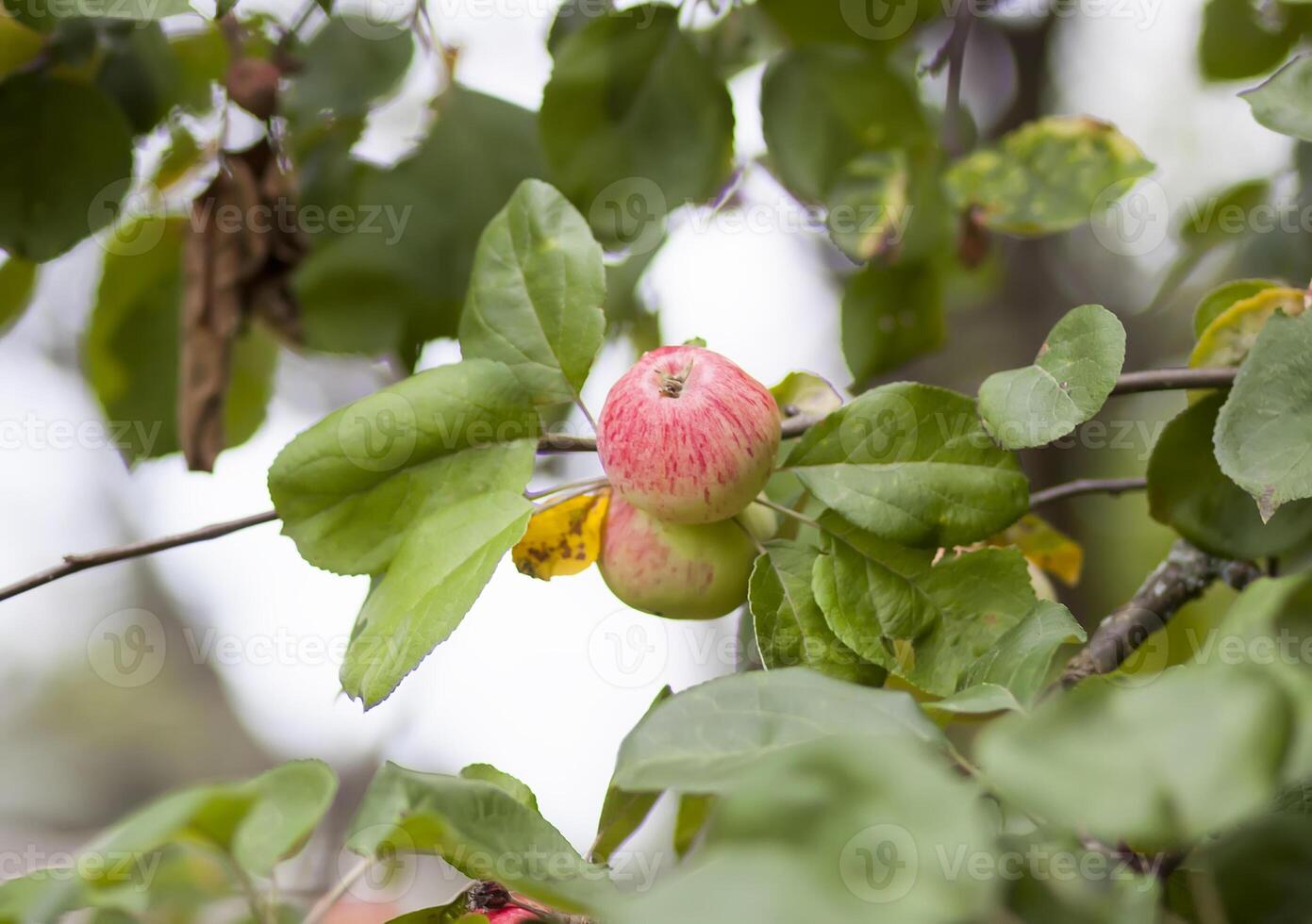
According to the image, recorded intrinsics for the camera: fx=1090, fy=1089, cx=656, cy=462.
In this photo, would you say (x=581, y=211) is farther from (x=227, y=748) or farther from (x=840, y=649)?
(x=227, y=748)

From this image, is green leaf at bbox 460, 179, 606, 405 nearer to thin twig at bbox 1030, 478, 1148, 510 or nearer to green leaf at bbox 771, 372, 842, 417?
green leaf at bbox 771, 372, 842, 417

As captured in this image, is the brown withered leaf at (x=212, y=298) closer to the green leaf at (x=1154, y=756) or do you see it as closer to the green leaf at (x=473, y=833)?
the green leaf at (x=473, y=833)

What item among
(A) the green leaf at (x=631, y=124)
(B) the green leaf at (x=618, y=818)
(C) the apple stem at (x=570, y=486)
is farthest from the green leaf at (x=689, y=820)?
(A) the green leaf at (x=631, y=124)

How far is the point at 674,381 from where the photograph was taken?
20.7 inches

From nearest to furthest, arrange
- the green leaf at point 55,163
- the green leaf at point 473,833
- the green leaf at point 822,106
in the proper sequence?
the green leaf at point 473,833 < the green leaf at point 55,163 < the green leaf at point 822,106

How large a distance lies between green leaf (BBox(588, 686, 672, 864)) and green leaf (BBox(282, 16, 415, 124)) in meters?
0.53

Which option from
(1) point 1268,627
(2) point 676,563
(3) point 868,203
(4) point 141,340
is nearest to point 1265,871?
(1) point 1268,627

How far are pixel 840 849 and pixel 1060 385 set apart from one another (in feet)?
0.88

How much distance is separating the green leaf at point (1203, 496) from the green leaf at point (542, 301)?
0.29 meters

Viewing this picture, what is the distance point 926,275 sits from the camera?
0.89 meters

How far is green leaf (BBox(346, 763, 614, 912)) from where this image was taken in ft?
1.07

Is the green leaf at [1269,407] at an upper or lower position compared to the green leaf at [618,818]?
upper

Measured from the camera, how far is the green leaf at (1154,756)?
0.23m

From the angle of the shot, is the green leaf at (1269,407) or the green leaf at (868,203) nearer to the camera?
the green leaf at (1269,407)
